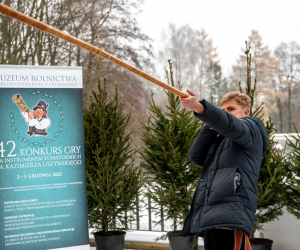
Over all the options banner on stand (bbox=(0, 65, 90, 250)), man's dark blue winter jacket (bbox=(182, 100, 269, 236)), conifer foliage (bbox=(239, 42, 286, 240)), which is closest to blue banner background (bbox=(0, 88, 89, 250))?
banner on stand (bbox=(0, 65, 90, 250))

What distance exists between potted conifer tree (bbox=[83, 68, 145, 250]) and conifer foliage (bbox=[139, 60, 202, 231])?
312 mm

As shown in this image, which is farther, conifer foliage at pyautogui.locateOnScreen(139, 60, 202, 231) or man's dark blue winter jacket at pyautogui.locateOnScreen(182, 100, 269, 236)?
conifer foliage at pyautogui.locateOnScreen(139, 60, 202, 231)

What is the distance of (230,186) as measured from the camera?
6.32 feet

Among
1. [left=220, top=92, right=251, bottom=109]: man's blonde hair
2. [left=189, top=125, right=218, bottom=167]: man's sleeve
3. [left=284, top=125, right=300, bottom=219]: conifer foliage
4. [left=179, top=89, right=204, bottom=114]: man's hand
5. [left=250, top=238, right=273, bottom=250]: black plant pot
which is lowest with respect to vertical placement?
[left=250, top=238, right=273, bottom=250]: black plant pot

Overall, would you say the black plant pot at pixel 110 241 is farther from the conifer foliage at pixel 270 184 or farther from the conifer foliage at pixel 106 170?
the conifer foliage at pixel 270 184

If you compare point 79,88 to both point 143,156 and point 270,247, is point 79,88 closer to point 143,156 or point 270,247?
point 143,156

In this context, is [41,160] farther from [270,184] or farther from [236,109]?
[270,184]

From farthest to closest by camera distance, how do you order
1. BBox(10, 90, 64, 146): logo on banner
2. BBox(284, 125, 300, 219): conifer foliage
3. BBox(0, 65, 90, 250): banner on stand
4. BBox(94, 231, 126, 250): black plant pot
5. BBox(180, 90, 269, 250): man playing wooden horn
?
BBox(94, 231, 126, 250): black plant pot → BBox(284, 125, 300, 219): conifer foliage → BBox(10, 90, 64, 146): logo on banner → BBox(0, 65, 90, 250): banner on stand → BBox(180, 90, 269, 250): man playing wooden horn

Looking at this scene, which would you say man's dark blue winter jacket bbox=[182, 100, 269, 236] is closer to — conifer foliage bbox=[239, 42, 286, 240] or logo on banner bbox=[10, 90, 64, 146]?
conifer foliage bbox=[239, 42, 286, 240]

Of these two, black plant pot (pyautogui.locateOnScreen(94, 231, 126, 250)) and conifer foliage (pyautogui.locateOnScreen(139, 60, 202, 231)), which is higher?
conifer foliage (pyautogui.locateOnScreen(139, 60, 202, 231))

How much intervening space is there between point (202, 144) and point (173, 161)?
1763 mm

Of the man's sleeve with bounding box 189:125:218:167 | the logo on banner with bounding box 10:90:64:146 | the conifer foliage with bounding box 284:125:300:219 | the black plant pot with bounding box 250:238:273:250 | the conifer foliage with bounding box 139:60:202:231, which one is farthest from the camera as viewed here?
the conifer foliage with bounding box 139:60:202:231

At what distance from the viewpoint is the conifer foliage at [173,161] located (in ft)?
12.9

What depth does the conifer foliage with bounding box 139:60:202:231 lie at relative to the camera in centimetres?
394
